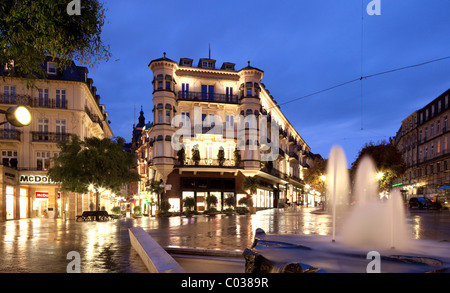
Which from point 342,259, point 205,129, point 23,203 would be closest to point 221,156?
point 205,129

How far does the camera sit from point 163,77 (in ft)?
142

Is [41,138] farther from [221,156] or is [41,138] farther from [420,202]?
[420,202]

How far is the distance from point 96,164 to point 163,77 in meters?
16.7

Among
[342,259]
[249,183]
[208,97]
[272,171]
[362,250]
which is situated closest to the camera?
[342,259]

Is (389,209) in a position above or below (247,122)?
below

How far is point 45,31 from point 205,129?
38639mm

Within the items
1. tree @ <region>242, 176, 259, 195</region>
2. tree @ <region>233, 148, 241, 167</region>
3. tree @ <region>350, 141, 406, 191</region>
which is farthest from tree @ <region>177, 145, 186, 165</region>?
tree @ <region>350, 141, 406, 191</region>

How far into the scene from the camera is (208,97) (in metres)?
46.3

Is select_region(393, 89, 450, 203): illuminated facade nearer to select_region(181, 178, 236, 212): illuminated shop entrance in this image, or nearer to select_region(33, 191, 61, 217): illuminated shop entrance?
select_region(181, 178, 236, 212): illuminated shop entrance

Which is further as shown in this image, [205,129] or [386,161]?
[386,161]

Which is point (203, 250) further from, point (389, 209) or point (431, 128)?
point (431, 128)
